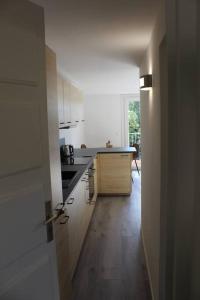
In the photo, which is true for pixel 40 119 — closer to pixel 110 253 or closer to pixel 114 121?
pixel 110 253

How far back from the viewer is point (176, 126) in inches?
15.3

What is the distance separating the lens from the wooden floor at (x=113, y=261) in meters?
2.65

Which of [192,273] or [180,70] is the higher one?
[180,70]

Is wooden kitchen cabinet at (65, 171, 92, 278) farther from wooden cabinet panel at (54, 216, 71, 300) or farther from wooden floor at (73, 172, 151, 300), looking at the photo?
wooden cabinet panel at (54, 216, 71, 300)

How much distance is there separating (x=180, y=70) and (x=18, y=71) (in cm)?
111

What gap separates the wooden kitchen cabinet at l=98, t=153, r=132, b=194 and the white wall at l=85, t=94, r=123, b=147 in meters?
2.82

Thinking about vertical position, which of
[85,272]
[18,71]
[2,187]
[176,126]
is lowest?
[85,272]

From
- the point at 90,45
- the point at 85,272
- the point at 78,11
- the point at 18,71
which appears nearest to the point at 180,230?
the point at 18,71

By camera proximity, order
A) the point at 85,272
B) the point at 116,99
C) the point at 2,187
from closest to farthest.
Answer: the point at 2,187
the point at 85,272
the point at 116,99

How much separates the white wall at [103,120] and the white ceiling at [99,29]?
15.3 feet

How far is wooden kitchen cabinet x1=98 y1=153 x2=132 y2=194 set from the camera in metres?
5.46

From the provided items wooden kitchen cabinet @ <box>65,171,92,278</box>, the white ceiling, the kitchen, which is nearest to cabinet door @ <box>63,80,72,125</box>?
the white ceiling

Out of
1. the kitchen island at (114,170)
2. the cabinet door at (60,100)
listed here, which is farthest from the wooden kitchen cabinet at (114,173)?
the cabinet door at (60,100)

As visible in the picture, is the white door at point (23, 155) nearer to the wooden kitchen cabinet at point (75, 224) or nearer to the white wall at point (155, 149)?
the white wall at point (155, 149)
